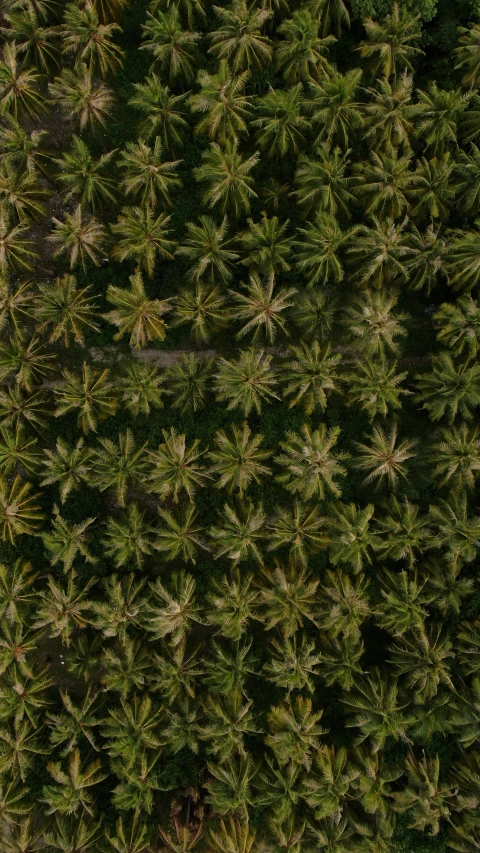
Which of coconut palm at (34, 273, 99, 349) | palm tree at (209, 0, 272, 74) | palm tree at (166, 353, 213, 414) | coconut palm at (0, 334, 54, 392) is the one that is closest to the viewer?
palm tree at (209, 0, 272, 74)

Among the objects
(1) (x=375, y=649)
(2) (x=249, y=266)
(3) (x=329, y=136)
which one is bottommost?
(1) (x=375, y=649)

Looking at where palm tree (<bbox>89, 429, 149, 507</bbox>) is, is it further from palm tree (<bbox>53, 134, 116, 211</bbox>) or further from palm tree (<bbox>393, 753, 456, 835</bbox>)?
palm tree (<bbox>393, 753, 456, 835</bbox>)

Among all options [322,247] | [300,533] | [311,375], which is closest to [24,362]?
[311,375]

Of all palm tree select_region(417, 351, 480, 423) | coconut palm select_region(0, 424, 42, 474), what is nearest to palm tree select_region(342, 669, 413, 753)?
palm tree select_region(417, 351, 480, 423)

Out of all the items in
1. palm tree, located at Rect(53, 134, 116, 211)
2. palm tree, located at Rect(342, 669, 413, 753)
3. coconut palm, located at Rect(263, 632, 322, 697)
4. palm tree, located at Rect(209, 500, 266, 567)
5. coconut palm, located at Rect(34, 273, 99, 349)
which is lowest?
palm tree, located at Rect(342, 669, 413, 753)

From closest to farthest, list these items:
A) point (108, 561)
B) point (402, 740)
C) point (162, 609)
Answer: point (162, 609) → point (402, 740) → point (108, 561)

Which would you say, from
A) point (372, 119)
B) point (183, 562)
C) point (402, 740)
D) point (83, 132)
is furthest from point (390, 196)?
point (402, 740)

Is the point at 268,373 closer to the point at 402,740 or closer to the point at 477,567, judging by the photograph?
the point at 477,567

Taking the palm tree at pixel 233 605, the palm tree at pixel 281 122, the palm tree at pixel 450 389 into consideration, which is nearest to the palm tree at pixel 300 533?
the palm tree at pixel 233 605

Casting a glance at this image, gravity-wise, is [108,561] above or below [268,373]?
below
